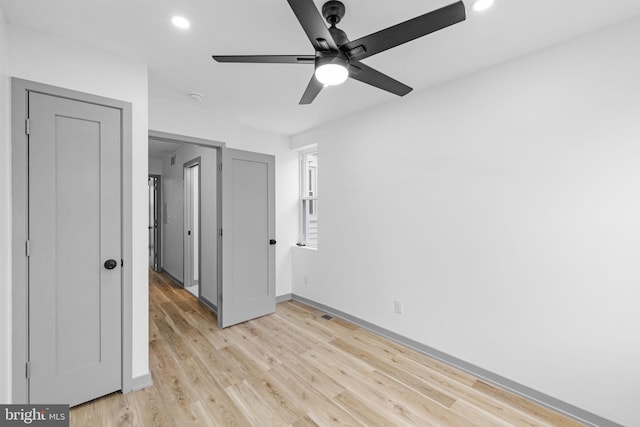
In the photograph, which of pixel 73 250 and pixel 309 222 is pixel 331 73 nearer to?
pixel 73 250

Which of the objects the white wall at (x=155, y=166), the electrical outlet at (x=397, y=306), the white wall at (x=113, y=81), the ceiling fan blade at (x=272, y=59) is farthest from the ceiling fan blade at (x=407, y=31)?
the white wall at (x=155, y=166)

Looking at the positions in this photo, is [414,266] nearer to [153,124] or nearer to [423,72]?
[423,72]

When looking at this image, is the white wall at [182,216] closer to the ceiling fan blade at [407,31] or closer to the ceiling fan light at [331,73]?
the ceiling fan light at [331,73]

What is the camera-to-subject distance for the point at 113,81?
2.15 m

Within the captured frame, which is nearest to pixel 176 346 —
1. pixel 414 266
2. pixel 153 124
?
pixel 153 124

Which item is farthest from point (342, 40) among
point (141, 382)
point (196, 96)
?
point (141, 382)

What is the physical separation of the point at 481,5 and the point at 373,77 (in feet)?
2.32

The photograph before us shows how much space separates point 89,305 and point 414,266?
2.73 metres

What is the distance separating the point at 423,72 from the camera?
2443 millimetres

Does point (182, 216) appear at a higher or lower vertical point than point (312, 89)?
lower

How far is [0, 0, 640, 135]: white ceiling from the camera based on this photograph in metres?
1.65

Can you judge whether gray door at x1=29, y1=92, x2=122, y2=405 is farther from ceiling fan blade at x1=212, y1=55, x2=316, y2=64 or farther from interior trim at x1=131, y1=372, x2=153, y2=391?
ceiling fan blade at x1=212, y1=55, x2=316, y2=64

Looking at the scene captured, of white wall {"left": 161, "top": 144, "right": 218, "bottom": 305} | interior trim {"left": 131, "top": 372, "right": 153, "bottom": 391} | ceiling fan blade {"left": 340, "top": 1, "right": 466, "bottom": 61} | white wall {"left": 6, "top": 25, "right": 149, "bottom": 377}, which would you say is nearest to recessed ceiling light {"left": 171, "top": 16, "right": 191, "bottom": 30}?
white wall {"left": 6, "top": 25, "right": 149, "bottom": 377}

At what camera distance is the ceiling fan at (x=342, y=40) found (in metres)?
1.18
